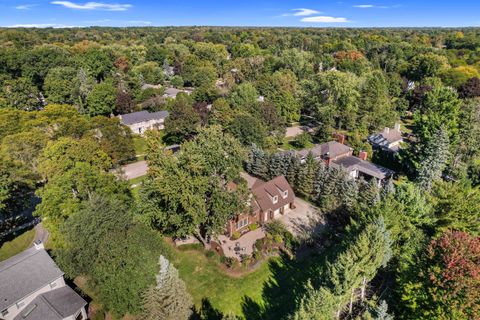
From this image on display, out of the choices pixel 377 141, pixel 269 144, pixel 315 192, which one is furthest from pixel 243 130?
pixel 377 141

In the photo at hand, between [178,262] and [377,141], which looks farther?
[377,141]

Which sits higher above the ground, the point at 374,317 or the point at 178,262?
the point at 374,317

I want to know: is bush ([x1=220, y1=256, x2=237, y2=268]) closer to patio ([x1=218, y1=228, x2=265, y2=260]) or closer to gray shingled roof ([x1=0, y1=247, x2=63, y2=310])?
patio ([x1=218, y1=228, x2=265, y2=260])

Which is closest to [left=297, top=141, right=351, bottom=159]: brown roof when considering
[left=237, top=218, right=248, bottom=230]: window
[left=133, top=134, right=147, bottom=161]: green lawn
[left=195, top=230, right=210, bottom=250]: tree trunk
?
[left=237, top=218, right=248, bottom=230]: window

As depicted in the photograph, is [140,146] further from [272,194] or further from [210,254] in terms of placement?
[210,254]

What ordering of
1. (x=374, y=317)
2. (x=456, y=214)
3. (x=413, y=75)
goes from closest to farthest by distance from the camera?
(x=374, y=317) → (x=456, y=214) → (x=413, y=75)

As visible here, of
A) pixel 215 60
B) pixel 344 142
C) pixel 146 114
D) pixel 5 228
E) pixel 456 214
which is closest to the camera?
pixel 456 214

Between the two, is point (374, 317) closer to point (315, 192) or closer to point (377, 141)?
point (315, 192)
